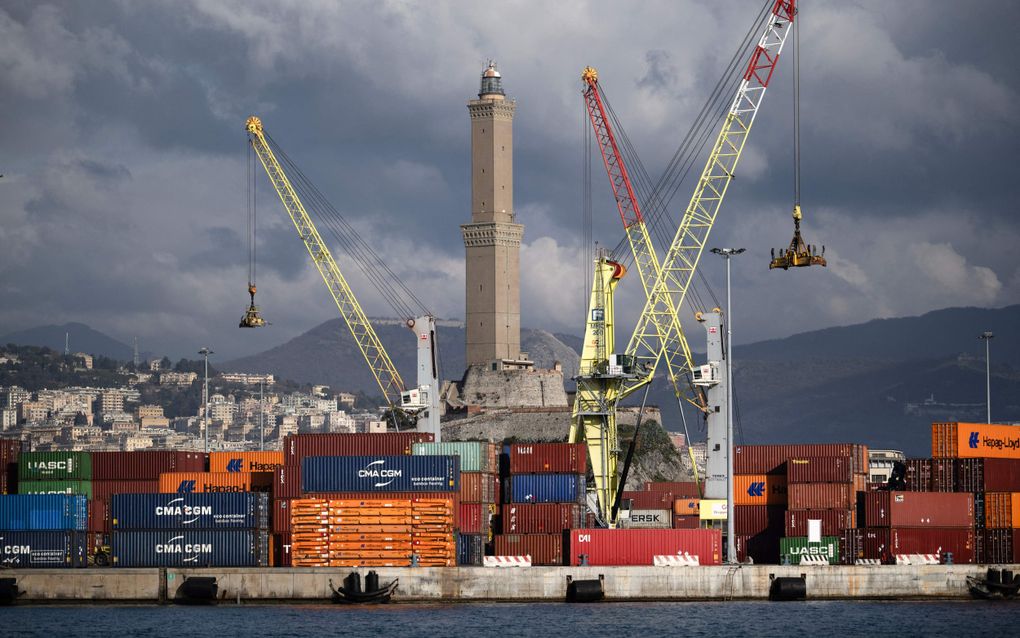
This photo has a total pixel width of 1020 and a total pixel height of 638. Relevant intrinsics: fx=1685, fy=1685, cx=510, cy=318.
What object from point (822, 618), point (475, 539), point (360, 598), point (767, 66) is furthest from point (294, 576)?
point (767, 66)

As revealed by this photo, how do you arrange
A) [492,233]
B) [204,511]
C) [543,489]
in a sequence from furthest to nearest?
[492,233], [543,489], [204,511]

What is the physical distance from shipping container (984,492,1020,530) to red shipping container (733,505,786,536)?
1075 centimetres

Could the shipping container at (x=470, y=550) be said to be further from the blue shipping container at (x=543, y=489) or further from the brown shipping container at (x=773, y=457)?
the brown shipping container at (x=773, y=457)

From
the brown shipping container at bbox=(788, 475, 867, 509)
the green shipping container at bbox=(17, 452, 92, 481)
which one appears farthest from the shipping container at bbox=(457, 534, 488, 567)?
the green shipping container at bbox=(17, 452, 92, 481)

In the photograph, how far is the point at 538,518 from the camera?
8569cm

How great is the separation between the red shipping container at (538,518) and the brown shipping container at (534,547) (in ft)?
0.99

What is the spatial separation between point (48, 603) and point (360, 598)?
632 inches

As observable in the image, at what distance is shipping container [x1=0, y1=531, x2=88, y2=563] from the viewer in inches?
3346

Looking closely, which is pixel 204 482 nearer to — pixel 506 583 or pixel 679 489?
pixel 506 583

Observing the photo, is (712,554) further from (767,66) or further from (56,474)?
(767,66)

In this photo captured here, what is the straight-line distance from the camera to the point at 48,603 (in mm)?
84000

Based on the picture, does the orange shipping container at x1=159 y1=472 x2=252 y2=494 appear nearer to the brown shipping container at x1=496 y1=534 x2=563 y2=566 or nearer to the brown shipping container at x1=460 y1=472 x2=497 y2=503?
the brown shipping container at x1=460 y1=472 x2=497 y2=503

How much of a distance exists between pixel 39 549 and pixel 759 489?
37.6m

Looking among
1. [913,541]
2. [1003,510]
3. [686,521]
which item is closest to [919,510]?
[913,541]
